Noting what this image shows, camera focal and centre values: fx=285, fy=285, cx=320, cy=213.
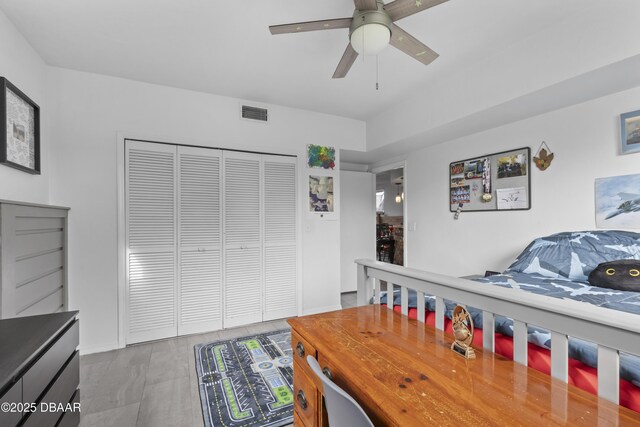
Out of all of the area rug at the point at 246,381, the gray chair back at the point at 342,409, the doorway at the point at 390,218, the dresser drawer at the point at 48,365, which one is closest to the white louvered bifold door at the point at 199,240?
the area rug at the point at 246,381

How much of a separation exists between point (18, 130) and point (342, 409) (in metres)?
2.78

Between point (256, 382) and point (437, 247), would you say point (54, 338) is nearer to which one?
point (256, 382)

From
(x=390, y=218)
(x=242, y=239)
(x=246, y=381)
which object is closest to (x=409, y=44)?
(x=242, y=239)

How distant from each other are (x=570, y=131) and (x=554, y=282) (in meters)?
1.35

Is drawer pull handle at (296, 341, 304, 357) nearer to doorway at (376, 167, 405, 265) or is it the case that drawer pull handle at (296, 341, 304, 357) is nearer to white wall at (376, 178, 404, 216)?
doorway at (376, 167, 405, 265)

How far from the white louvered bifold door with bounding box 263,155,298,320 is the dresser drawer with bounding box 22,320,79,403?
2146 mm

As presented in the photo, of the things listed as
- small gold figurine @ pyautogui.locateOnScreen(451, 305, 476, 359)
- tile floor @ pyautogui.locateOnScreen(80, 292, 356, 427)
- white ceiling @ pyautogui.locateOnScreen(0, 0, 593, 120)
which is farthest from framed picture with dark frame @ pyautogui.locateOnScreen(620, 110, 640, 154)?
tile floor @ pyautogui.locateOnScreen(80, 292, 356, 427)

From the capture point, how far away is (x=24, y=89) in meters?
2.17

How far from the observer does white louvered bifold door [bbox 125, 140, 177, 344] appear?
9.21ft

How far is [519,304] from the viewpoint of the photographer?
0.97 meters

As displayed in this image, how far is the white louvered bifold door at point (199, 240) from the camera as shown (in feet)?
9.90

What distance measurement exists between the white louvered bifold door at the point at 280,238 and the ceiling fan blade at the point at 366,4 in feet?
6.95

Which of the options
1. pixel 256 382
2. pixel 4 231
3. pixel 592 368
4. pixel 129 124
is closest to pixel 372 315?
pixel 592 368

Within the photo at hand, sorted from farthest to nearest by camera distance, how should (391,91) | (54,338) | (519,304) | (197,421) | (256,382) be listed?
1. (391,91)
2. (256,382)
3. (197,421)
4. (54,338)
5. (519,304)
